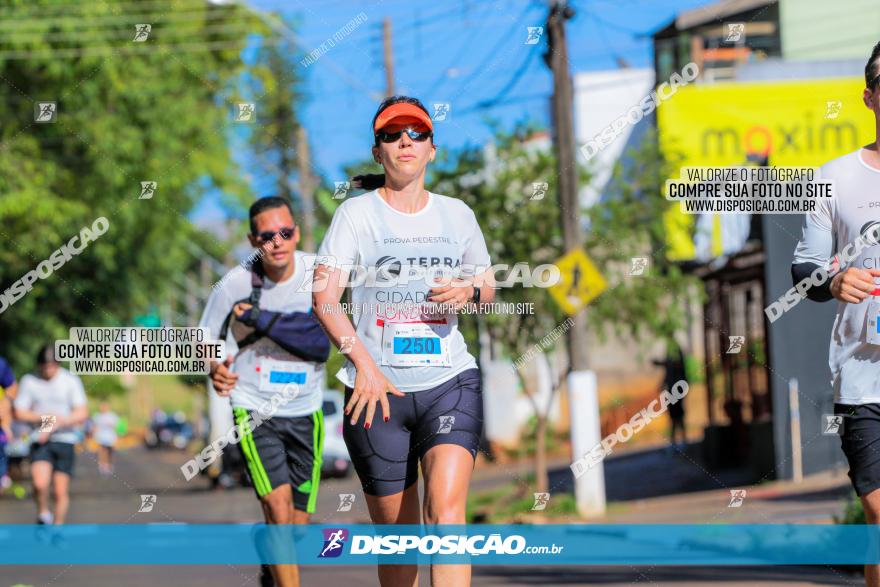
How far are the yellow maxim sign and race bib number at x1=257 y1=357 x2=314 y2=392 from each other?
11.2 metres

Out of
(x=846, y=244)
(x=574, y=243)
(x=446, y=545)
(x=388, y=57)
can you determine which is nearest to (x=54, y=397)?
(x=574, y=243)

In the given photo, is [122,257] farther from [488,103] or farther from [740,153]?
[488,103]

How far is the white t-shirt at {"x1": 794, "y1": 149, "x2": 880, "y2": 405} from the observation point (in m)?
5.75

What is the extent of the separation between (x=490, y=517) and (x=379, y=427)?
1073 cm

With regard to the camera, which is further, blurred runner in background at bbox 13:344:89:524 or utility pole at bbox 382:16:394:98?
utility pole at bbox 382:16:394:98

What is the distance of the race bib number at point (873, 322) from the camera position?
577cm

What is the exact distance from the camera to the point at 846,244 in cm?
589

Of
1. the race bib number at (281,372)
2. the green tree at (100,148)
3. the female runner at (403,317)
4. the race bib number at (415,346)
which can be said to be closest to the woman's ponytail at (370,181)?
the female runner at (403,317)

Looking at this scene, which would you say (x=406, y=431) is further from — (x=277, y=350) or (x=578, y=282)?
(x=578, y=282)

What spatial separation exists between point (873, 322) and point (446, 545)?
195 centimetres

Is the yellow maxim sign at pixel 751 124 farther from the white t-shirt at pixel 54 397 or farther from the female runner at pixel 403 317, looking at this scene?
the female runner at pixel 403 317

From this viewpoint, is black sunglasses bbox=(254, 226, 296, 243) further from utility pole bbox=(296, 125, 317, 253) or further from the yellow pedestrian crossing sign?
utility pole bbox=(296, 125, 317, 253)

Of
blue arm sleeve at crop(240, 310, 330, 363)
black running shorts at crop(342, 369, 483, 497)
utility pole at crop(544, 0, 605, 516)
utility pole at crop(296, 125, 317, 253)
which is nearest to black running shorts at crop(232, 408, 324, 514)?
blue arm sleeve at crop(240, 310, 330, 363)

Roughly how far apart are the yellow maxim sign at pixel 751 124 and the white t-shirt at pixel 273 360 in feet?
36.7
